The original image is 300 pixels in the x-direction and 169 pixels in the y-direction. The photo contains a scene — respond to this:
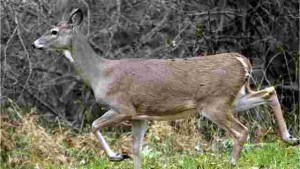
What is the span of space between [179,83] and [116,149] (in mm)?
2544

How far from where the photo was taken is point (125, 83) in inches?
360

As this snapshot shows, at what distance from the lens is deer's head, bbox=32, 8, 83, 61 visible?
971 centimetres

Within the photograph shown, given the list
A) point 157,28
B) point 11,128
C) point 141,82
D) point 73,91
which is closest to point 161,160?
point 141,82

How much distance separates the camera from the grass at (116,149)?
880 centimetres

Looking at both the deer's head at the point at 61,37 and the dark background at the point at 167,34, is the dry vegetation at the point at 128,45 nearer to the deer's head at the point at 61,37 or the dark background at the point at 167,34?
the dark background at the point at 167,34

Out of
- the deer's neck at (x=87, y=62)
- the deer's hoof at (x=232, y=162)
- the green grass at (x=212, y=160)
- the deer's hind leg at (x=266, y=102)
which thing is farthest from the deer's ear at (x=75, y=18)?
the deer's hoof at (x=232, y=162)

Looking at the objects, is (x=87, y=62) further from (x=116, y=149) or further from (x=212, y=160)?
(x=116, y=149)

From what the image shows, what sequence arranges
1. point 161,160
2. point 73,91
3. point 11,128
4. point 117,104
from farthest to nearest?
1. point 73,91
2. point 11,128
3. point 161,160
4. point 117,104

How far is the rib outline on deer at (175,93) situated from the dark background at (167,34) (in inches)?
140

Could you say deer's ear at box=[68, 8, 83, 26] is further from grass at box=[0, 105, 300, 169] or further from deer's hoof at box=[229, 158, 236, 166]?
deer's hoof at box=[229, 158, 236, 166]

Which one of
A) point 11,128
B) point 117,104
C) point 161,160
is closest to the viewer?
point 117,104

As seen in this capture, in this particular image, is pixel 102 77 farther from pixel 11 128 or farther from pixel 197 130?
pixel 11 128

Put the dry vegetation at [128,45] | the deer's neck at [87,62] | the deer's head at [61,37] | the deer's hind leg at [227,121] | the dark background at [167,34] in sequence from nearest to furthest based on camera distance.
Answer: the deer's hind leg at [227,121], the deer's neck at [87,62], the deer's head at [61,37], the dry vegetation at [128,45], the dark background at [167,34]

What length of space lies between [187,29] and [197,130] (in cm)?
279
